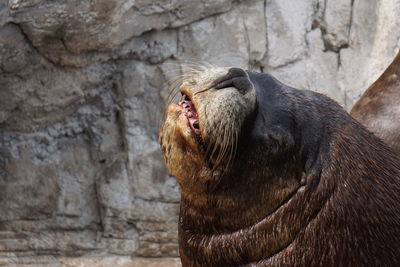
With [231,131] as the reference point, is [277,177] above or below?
below

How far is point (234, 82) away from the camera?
3436 millimetres

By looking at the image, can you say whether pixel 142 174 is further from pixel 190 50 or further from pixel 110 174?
pixel 190 50

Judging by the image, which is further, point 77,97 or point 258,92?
point 77,97

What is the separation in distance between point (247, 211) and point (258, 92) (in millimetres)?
490

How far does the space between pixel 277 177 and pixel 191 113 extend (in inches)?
17.1

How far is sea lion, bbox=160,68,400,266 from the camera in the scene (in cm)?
338

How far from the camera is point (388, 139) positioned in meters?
A: 5.29

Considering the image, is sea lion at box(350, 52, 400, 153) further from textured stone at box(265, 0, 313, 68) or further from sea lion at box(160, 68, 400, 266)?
sea lion at box(160, 68, 400, 266)

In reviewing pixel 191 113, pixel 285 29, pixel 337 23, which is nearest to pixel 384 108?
pixel 285 29

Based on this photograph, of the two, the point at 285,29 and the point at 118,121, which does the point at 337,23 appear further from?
the point at 118,121

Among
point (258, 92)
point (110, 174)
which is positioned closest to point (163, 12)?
point (110, 174)

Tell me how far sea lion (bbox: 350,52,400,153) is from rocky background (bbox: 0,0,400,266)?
4.41 feet

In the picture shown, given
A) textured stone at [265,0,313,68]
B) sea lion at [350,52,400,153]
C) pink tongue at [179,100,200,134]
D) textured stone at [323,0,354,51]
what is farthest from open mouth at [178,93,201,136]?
textured stone at [323,0,354,51]

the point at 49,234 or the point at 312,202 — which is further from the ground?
the point at 312,202
